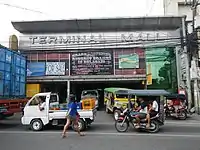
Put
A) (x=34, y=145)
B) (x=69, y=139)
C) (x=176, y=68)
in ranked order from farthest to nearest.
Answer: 1. (x=176, y=68)
2. (x=69, y=139)
3. (x=34, y=145)

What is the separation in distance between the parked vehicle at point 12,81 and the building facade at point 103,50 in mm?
12538

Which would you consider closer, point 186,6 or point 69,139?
point 69,139

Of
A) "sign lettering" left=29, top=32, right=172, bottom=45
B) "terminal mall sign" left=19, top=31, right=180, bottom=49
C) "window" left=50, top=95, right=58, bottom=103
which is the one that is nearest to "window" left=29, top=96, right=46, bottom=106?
"window" left=50, top=95, right=58, bottom=103

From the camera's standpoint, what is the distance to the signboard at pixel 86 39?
29.3m

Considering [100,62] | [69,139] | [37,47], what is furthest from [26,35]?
[69,139]

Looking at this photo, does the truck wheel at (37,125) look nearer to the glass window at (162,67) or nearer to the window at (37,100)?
the window at (37,100)

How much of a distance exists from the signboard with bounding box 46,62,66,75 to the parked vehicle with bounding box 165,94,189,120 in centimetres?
1325

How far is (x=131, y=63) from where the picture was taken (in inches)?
1134

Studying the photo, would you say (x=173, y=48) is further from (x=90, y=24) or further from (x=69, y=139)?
(x=69, y=139)

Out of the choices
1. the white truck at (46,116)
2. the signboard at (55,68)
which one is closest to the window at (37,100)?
the white truck at (46,116)

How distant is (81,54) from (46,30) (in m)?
4.82

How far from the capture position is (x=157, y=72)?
1111 inches

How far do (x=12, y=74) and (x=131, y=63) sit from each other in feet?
52.7

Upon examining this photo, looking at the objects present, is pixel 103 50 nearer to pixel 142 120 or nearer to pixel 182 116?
pixel 182 116
